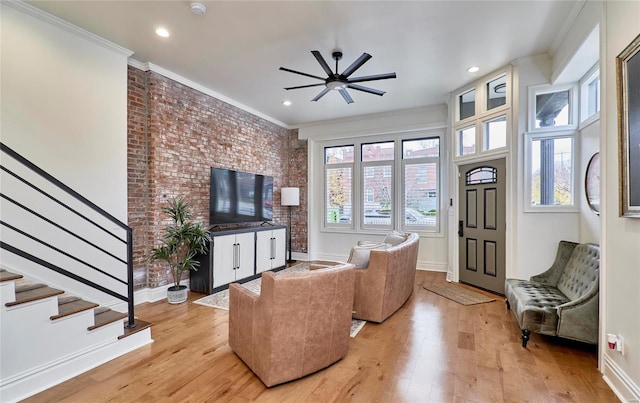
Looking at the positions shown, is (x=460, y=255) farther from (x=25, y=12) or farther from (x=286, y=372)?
(x=25, y=12)

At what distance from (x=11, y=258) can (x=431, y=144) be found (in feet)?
20.4

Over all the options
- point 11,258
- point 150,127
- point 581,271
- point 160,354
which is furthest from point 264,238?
point 581,271

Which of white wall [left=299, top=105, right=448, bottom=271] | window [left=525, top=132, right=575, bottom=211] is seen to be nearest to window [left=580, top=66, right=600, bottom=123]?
window [left=525, top=132, right=575, bottom=211]

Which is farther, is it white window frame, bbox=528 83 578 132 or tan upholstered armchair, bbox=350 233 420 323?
white window frame, bbox=528 83 578 132

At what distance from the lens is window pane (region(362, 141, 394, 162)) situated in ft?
20.5

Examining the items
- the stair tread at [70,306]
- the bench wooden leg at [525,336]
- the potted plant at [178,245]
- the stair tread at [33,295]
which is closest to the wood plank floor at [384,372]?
the bench wooden leg at [525,336]

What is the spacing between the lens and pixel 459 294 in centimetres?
423

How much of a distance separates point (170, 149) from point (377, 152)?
160 inches

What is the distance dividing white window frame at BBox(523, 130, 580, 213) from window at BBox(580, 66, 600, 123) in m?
0.24

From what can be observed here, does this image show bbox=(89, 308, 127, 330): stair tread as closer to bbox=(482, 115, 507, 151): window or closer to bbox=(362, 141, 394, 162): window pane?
bbox=(482, 115, 507, 151): window

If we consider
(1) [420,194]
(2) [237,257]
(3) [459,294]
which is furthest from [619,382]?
(2) [237,257]

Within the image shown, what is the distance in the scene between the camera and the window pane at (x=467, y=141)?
4.64 meters

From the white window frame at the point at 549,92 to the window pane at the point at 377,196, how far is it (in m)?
2.78

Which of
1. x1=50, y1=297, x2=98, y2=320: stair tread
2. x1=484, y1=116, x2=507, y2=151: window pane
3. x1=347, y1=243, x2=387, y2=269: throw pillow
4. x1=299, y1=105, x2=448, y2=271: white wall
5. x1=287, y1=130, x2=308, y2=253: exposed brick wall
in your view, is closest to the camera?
x1=50, y1=297, x2=98, y2=320: stair tread
